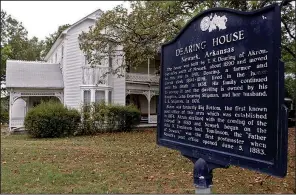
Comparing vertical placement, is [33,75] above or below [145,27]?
below

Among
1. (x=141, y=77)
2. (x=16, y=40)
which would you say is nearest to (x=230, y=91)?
(x=141, y=77)

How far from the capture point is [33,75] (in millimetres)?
26000

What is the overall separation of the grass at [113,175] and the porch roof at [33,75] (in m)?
13.6

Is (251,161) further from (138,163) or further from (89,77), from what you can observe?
(89,77)

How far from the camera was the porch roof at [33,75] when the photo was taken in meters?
24.6

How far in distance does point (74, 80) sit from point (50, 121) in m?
6.70

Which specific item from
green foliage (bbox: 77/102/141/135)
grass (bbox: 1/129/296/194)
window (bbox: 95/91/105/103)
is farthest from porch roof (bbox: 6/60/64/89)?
grass (bbox: 1/129/296/194)

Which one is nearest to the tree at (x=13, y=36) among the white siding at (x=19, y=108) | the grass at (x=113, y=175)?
the white siding at (x=19, y=108)

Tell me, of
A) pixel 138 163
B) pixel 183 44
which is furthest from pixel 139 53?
pixel 183 44

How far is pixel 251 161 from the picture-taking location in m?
3.26

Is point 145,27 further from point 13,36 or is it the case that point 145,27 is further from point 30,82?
point 13,36

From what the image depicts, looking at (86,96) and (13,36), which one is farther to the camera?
(13,36)

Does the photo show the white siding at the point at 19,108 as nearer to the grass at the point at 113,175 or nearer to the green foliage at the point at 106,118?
the green foliage at the point at 106,118

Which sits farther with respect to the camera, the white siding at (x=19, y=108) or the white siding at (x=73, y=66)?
the white siding at (x=19, y=108)
